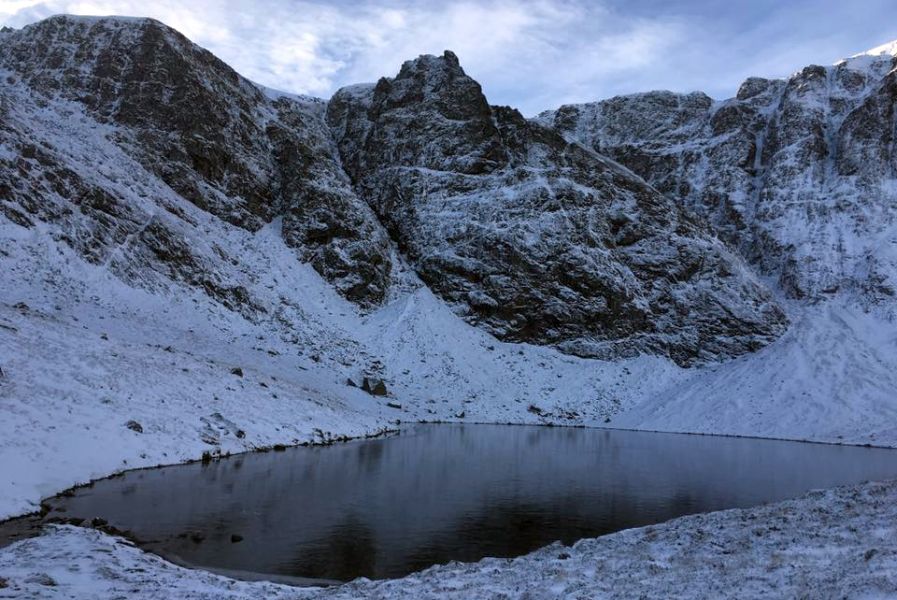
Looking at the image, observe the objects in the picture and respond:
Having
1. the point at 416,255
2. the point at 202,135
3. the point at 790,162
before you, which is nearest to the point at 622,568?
the point at 416,255

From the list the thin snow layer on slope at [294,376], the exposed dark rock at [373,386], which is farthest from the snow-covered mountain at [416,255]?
the exposed dark rock at [373,386]

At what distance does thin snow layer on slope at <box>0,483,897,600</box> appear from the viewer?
10969 mm

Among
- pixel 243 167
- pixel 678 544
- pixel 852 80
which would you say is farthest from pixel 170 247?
pixel 852 80

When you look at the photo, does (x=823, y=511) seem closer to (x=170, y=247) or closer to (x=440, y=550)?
(x=440, y=550)

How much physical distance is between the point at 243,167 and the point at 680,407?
61439mm

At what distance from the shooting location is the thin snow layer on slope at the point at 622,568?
11.0 meters

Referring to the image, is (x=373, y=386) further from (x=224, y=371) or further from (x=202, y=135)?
(x=202, y=135)

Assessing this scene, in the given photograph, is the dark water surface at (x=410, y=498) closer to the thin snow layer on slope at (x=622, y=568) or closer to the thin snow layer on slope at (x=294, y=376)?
the thin snow layer on slope at (x=622, y=568)

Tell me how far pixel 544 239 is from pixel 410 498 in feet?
219

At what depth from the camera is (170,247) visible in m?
62.0

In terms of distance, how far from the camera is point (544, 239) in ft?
292

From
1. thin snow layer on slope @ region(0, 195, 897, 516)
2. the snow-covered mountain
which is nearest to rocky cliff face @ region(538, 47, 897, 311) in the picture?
the snow-covered mountain

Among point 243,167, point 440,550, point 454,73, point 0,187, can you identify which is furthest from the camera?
point 454,73

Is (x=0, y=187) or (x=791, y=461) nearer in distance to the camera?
(x=791, y=461)
